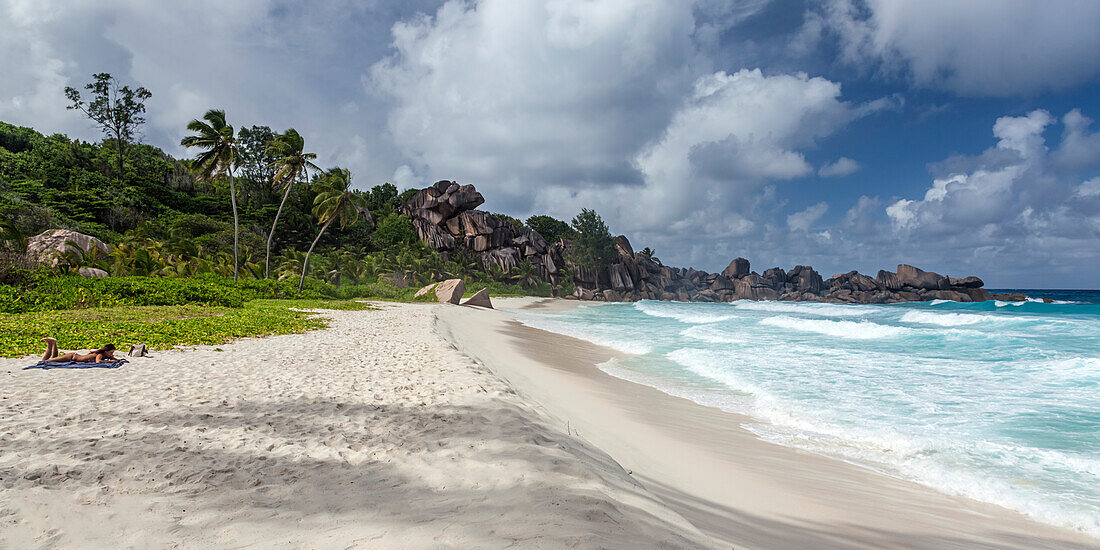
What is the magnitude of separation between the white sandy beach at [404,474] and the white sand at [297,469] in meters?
0.02

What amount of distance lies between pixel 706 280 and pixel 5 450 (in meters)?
98.8

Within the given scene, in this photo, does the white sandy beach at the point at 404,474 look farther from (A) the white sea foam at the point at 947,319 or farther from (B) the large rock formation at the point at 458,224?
(B) the large rock formation at the point at 458,224

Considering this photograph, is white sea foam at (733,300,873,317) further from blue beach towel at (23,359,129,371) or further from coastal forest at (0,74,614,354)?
blue beach towel at (23,359,129,371)

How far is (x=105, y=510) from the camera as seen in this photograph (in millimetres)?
2820

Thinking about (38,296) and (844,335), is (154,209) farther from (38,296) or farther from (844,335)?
(844,335)

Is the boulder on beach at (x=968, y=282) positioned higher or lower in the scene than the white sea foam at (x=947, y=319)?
higher

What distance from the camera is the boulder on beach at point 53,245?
22.5 metres

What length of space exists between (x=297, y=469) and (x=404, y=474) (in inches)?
35.4

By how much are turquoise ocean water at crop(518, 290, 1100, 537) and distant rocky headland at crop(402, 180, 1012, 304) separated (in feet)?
173

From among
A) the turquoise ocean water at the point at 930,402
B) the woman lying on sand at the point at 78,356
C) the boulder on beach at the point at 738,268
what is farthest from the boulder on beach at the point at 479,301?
the boulder on beach at the point at 738,268

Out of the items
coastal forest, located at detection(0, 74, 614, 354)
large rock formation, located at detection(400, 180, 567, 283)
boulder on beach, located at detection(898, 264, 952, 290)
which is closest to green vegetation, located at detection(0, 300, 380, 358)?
coastal forest, located at detection(0, 74, 614, 354)

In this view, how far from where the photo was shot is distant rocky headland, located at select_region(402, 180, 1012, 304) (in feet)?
220

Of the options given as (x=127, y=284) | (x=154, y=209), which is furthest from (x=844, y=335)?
(x=154, y=209)

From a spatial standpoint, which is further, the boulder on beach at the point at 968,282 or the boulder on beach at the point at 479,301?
the boulder on beach at the point at 968,282
